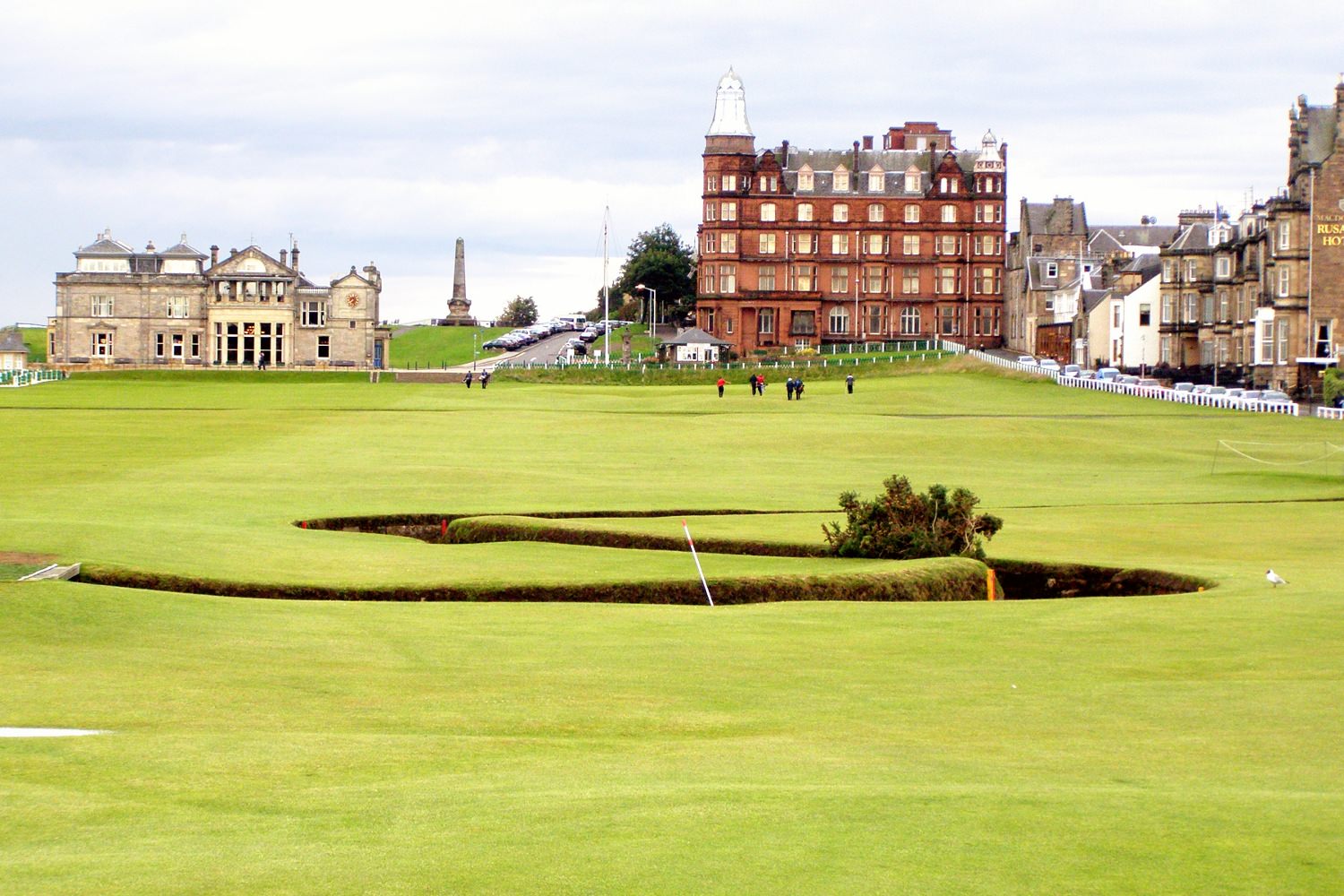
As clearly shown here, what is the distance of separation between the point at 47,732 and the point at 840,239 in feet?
470

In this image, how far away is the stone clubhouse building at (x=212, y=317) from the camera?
159 metres

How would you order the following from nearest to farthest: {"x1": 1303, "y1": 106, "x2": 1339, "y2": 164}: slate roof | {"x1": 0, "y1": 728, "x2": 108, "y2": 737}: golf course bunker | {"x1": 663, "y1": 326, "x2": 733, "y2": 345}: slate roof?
{"x1": 0, "y1": 728, "x2": 108, "y2": 737}: golf course bunker < {"x1": 1303, "y1": 106, "x2": 1339, "y2": 164}: slate roof < {"x1": 663, "y1": 326, "x2": 733, "y2": 345}: slate roof

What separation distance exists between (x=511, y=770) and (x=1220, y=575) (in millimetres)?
18123

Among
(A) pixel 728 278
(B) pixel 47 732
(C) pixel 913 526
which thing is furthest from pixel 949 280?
(B) pixel 47 732

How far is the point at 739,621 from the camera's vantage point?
2366 cm

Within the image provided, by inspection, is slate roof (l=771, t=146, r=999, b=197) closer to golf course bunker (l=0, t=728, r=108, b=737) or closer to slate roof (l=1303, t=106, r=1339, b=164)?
slate roof (l=1303, t=106, r=1339, b=164)

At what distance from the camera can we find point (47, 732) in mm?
14766

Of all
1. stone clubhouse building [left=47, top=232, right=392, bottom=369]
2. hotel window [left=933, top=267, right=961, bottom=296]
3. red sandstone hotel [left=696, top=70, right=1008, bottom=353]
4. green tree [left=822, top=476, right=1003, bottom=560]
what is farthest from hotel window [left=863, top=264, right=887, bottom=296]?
green tree [left=822, top=476, right=1003, bottom=560]

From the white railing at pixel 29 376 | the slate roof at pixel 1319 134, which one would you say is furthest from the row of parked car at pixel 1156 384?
the white railing at pixel 29 376

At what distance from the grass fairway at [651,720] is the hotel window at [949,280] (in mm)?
115656

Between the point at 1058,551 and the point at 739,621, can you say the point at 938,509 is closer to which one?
the point at 1058,551

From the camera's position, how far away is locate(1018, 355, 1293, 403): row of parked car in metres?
90.4

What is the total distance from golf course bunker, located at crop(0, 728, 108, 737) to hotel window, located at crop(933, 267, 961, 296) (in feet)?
479

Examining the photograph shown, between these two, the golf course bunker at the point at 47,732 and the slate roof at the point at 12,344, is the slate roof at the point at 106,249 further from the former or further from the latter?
the golf course bunker at the point at 47,732
